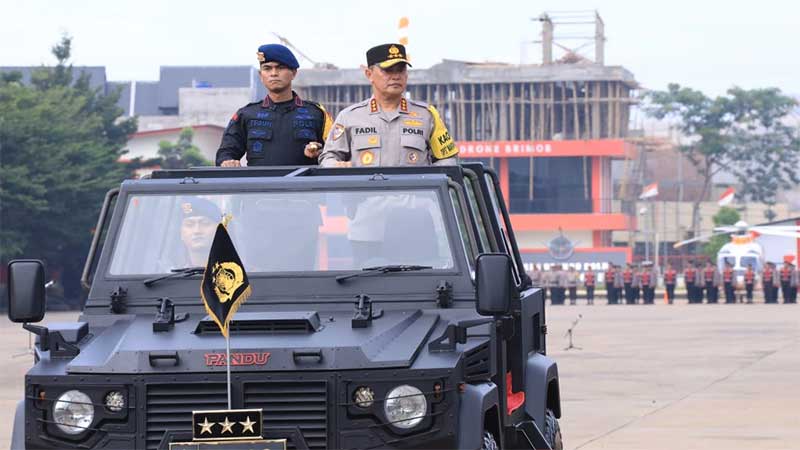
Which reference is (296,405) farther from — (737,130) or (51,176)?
(737,130)

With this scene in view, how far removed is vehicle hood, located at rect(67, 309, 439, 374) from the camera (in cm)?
703

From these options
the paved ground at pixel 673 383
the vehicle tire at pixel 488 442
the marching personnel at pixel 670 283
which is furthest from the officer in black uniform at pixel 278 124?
the marching personnel at pixel 670 283

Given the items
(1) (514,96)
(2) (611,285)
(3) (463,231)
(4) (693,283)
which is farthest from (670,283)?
(3) (463,231)

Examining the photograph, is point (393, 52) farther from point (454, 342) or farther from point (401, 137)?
point (454, 342)

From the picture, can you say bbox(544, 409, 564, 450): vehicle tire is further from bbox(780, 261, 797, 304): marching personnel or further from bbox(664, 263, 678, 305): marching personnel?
bbox(664, 263, 678, 305): marching personnel

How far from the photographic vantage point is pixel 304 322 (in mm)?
7293

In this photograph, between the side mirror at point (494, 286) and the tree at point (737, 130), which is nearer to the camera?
the side mirror at point (494, 286)

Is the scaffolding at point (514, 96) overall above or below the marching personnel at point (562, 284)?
above

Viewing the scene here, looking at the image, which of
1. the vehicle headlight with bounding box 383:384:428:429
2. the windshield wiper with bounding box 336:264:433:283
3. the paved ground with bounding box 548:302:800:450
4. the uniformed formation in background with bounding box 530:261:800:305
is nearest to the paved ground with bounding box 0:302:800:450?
the paved ground with bounding box 548:302:800:450

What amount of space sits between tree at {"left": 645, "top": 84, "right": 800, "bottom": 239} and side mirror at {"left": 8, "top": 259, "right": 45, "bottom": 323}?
3966 inches

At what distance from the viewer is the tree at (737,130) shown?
107 m

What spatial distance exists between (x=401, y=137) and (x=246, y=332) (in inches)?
87.2

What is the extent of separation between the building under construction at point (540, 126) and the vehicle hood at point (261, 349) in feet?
273

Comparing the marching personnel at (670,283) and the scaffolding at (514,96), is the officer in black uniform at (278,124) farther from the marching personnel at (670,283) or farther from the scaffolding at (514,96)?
the scaffolding at (514,96)
